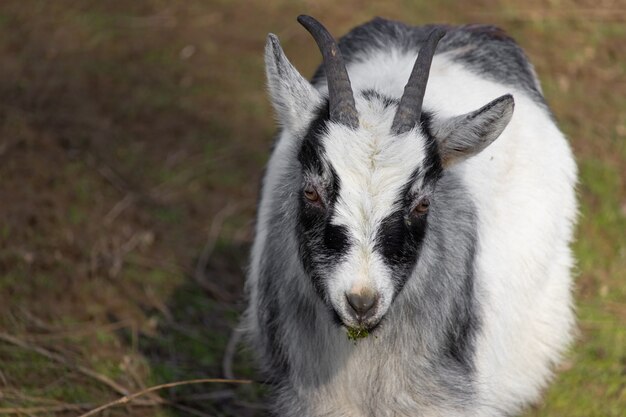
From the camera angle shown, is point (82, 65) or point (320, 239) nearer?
point (320, 239)

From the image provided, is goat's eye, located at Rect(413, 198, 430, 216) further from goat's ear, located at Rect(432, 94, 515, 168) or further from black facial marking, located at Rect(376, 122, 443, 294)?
goat's ear, located at Rect(432, 94, 515, 168)

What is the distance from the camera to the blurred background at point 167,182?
5773mm

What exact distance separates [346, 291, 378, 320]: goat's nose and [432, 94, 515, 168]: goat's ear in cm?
75

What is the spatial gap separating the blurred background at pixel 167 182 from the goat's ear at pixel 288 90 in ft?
6.77

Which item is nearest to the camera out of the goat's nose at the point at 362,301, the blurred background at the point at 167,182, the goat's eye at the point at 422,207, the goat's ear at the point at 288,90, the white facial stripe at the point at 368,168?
the goat's nose at the point at 362,301

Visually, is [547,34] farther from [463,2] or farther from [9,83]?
[9,83]

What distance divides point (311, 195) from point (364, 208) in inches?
11.4

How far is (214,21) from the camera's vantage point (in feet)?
32.8

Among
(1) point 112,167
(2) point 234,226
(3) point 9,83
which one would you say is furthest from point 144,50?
(2) point 234,226

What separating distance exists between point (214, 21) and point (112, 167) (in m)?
2.88

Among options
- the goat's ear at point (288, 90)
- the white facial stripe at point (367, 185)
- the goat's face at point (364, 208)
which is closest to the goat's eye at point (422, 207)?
the goat's face at point (364, 208)

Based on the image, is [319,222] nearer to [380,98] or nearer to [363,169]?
[363,169]

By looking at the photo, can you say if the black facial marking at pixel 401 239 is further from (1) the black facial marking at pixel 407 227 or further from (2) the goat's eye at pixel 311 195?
(2) the goat's eye at pixel 311 195

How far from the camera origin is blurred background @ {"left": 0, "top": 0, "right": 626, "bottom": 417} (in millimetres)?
5773
